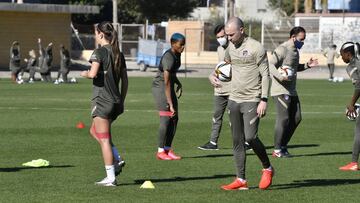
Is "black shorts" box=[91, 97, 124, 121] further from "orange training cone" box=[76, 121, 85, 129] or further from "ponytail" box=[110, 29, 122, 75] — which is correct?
"orange training cone" box=[76, 121, 85, 129]

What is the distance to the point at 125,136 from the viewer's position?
1820cm

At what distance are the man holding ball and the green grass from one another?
47 cm

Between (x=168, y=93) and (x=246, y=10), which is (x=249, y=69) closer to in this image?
(x=168, y=93)

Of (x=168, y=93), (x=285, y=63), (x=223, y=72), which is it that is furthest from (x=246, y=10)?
(x=223, y=72)

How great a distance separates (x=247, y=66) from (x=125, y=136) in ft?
25.4

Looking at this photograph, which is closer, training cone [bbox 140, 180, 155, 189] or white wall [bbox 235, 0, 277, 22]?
training cone [bbox 140, 180, 155, 189]

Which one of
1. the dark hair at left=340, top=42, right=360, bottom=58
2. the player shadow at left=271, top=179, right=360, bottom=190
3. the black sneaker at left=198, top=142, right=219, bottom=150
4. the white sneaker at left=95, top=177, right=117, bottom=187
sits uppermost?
the dark hair at left=340, top=42, right=360, bottom=58

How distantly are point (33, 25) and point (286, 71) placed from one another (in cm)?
4370

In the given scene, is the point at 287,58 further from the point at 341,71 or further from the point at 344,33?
the point at 344,33

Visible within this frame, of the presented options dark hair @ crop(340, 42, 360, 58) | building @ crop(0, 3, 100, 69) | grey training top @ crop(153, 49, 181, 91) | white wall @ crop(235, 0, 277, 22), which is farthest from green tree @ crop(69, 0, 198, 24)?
dark hair @ crop(340, 42, 360, 58)

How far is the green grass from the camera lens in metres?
10.5

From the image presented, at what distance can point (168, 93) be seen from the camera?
14.4 metres

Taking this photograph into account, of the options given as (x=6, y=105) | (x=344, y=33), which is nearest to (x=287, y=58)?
(x=6, y=105)

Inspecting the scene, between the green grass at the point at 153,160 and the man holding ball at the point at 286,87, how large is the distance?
18.6 inches
